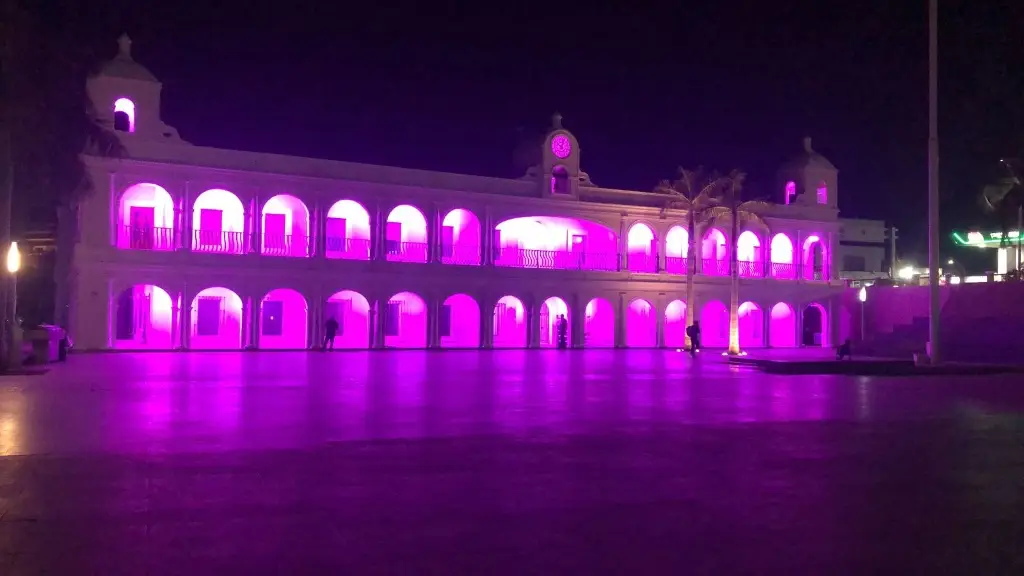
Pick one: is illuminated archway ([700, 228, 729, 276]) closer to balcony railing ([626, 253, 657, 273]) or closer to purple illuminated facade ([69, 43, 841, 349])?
purple illuminated facade ([69, 43, 841, 349])

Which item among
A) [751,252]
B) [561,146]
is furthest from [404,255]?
[751,252]

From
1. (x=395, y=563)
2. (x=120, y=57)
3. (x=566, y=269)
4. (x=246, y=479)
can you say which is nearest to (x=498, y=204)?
(x=566, y=269)

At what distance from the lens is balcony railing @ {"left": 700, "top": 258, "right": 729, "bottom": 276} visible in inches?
1687

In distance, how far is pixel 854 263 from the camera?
182ft

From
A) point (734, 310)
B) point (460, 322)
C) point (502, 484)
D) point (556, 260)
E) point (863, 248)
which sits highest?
point (863, 248)

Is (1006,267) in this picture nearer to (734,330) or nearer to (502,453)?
(734,330)

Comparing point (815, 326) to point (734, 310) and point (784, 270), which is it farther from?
point (734, 310)

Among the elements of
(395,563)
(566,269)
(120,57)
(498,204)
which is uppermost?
(120,57)

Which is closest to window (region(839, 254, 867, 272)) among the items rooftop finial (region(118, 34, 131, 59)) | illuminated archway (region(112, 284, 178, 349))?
illuminated archway (region(112, 284, 178, 349))

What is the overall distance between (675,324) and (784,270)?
6.75m

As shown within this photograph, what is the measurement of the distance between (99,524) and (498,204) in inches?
1271

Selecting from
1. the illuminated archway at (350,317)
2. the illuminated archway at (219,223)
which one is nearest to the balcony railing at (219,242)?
the illuminated archway at (219,223)

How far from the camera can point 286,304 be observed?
35.3 meters

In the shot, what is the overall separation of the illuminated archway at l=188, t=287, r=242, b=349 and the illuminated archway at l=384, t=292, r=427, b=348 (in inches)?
237
